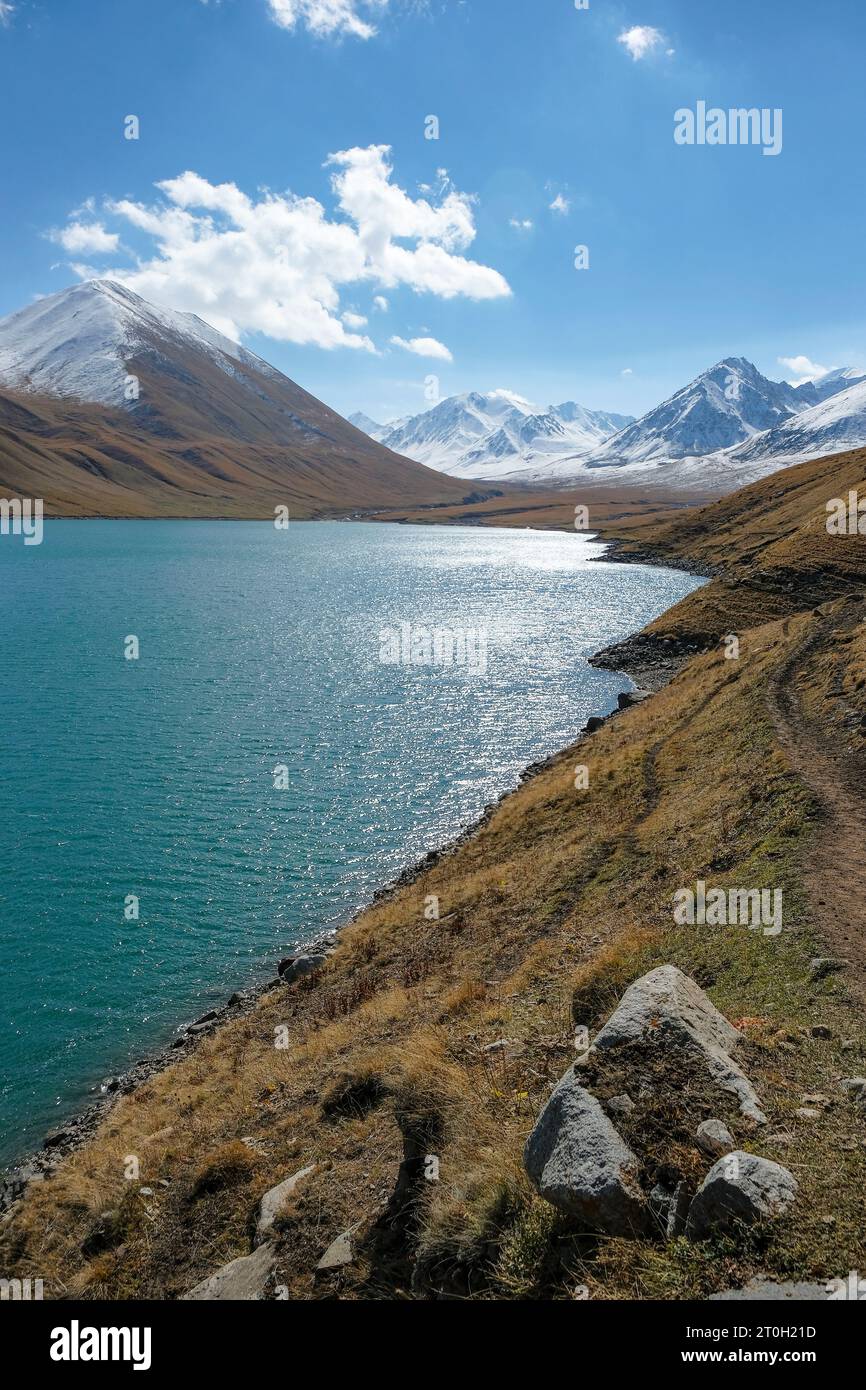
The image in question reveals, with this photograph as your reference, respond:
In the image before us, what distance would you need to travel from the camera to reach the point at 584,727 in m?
56.9

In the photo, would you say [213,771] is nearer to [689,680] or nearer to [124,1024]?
[124,1024]

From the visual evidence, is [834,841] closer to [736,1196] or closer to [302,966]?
[736,1196]

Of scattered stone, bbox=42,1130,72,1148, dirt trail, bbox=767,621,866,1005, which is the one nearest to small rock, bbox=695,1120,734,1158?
dirt trail, bbox=767,621,866,1005

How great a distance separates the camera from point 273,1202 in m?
12.8

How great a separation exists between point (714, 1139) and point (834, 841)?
43.5ft

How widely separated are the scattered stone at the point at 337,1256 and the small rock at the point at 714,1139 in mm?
5592

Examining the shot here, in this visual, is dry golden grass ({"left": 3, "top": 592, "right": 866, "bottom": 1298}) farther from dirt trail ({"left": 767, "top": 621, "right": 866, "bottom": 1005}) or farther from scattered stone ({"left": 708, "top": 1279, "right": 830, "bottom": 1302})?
dirt trail ({"left": 767, "top": 621, "right": 866, "bottom": 1005})

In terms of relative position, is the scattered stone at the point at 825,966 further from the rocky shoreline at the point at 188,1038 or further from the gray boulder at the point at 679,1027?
the rocky shoreline at the point at 188,1038

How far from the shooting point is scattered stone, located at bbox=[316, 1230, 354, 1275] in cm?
1070

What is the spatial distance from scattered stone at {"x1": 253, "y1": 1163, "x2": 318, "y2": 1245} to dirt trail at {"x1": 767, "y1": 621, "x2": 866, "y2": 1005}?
10567mm

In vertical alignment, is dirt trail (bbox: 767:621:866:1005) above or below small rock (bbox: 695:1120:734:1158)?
above

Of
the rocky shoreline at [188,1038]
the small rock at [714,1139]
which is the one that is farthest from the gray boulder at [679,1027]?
the rocky shoreline at [188,1038]

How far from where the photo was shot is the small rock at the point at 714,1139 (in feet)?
29.1
